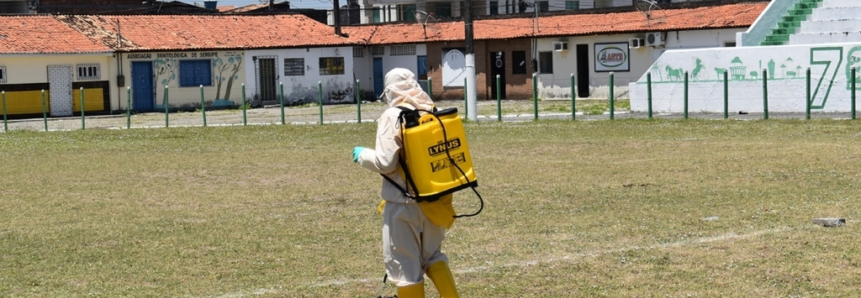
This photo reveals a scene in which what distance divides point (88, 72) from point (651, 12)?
19753mm

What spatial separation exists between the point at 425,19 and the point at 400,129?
1838 inches

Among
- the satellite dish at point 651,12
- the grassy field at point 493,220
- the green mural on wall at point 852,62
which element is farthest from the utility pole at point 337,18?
the grassy field at point 493,220

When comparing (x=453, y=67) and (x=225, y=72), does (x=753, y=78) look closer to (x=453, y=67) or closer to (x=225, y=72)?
(x=453, y=67)

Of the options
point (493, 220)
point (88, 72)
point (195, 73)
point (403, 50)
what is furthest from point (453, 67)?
point (493, 220)

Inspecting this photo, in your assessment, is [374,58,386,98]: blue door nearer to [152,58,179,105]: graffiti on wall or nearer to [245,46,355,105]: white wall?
[245,46,355,105]: white wall

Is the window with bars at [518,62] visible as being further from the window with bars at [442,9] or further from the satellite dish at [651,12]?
the window with bars at [442,9]

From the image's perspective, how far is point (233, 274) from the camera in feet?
30.1

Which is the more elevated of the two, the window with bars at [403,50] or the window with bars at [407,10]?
the window with bars at [407,10]

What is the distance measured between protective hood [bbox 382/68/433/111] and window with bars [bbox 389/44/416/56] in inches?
1748

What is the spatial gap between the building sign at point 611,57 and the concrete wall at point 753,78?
47.4ft

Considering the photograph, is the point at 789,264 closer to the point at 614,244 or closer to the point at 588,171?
the point at 614,244

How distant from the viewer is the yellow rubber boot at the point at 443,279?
6.96 metres

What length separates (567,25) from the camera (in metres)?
46.8

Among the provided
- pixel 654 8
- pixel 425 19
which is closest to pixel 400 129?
pixel 654 8
